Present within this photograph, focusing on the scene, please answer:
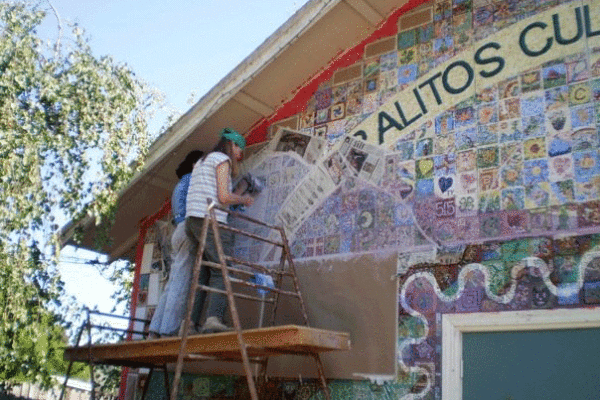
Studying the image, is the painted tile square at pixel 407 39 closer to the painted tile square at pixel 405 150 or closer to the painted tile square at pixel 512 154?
the painted tile square at pixel 405 150

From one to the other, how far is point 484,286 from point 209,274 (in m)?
2.25

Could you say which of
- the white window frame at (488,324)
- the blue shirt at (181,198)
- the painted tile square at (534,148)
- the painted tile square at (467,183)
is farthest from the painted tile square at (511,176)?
the blue shirt at (181,198)

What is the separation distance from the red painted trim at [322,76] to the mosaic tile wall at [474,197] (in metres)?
0.21

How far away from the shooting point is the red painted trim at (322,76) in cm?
634

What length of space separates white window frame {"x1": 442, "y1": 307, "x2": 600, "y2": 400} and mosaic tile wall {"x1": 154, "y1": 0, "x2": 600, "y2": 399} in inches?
2.2

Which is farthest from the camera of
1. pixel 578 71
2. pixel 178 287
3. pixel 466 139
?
pixel 178 287

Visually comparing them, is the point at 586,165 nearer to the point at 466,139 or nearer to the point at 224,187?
the point at 466,139

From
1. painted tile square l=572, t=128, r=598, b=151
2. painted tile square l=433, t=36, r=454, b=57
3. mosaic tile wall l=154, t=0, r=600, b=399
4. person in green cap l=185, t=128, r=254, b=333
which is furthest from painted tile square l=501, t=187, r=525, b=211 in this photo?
person in green cap l=185, t=128, r=254, b=333

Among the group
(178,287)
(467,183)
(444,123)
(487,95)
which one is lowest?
(178,287)

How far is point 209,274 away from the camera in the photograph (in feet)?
19.0

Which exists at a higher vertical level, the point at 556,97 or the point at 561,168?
the point at 556,97

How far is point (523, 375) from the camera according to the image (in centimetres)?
472

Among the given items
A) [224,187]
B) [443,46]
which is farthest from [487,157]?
[224,187]

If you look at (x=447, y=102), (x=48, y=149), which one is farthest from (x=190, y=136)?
(x=447, y=102)
